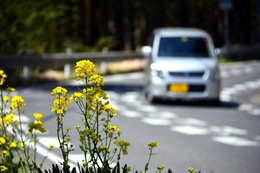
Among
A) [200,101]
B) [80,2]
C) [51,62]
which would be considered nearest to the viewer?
[200,101]

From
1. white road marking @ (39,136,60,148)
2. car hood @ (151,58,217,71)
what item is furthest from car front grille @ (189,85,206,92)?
white road marking @ (39,136,60,148)

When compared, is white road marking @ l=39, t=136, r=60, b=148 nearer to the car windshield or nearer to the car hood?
the car hood

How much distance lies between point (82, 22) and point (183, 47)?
97.0 ft

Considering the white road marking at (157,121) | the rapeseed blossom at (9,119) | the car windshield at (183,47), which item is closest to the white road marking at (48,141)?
the white road marking at (157,121)

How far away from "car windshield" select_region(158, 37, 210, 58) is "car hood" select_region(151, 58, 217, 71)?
47cm

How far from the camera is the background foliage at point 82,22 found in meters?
25.1

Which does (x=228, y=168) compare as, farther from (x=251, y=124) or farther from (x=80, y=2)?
(x=80, y=2)

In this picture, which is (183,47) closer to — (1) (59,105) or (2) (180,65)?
(2) (180,65)

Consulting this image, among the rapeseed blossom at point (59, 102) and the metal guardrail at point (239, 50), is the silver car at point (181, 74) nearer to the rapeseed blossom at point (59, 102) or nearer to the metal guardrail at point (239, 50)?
the rapeseed blossom at point (59, 102)

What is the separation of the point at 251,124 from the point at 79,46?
22848 mm

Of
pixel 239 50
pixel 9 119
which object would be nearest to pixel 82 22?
pixel 239 50

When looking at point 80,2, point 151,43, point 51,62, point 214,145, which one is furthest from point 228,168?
point 80,2

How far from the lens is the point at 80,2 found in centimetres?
4750

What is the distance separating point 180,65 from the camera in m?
17.5
